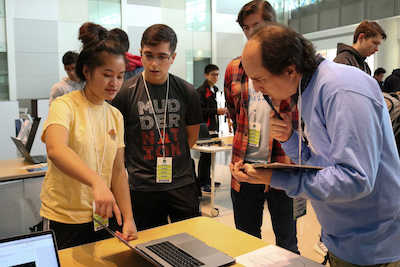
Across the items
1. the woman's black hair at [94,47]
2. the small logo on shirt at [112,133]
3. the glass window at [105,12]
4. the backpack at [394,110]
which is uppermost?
the glass window at [105,12]

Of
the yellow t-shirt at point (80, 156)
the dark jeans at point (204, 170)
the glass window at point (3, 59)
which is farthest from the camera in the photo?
the glass window at point (3, 59)

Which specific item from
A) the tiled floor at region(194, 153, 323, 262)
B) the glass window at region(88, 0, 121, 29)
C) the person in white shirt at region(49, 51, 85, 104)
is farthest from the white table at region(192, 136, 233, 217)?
the glass window at region(88, 0, 121, 29)

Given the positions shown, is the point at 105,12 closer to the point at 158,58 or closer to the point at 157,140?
the point at 158,58

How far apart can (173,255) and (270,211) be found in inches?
38.1

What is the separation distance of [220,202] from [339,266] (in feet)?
10.8

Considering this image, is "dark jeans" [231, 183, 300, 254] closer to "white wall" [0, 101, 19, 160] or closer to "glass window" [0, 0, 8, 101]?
"white wall" [0, 101, 19, 160]

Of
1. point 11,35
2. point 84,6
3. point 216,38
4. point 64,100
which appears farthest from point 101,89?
point 216,38

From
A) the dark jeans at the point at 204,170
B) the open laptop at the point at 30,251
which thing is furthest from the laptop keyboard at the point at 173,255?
the dark jeans at the point at 204,170

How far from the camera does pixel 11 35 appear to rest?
244 inches

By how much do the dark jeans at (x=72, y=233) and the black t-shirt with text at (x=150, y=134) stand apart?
42 centimetres

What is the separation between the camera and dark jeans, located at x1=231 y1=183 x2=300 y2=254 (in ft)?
6.20

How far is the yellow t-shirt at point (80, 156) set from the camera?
4.20ft

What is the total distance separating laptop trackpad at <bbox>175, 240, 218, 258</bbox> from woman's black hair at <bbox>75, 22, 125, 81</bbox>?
2.36ft

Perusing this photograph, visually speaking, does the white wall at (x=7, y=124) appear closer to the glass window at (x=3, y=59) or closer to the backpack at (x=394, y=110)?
the glass window at (x=3, y=59)
